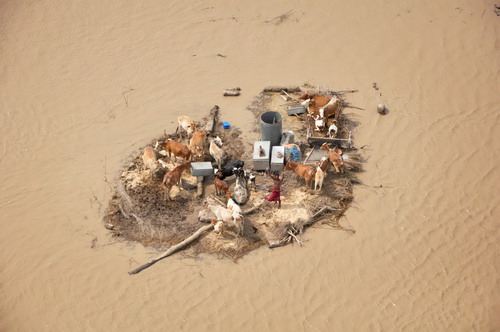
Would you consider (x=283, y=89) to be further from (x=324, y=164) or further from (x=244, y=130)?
(x=324, y=164)

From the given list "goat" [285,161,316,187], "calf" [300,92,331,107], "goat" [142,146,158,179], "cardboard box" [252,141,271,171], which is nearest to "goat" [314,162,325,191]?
"goat" [285,161,316,187]

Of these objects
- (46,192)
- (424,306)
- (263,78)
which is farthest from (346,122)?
(46,192)

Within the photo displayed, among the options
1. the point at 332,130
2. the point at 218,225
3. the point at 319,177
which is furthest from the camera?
the point at 332,130

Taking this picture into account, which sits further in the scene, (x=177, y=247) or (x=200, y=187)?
(x=200, y=187)

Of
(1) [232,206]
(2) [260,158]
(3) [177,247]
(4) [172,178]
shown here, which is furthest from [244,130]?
(3) [177,247]

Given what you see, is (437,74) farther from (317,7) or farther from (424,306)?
(424,306)

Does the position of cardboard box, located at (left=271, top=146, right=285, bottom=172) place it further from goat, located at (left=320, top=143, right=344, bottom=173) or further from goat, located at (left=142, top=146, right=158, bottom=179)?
goat, located at (left=142, top=146, right=158, bottom=179)
